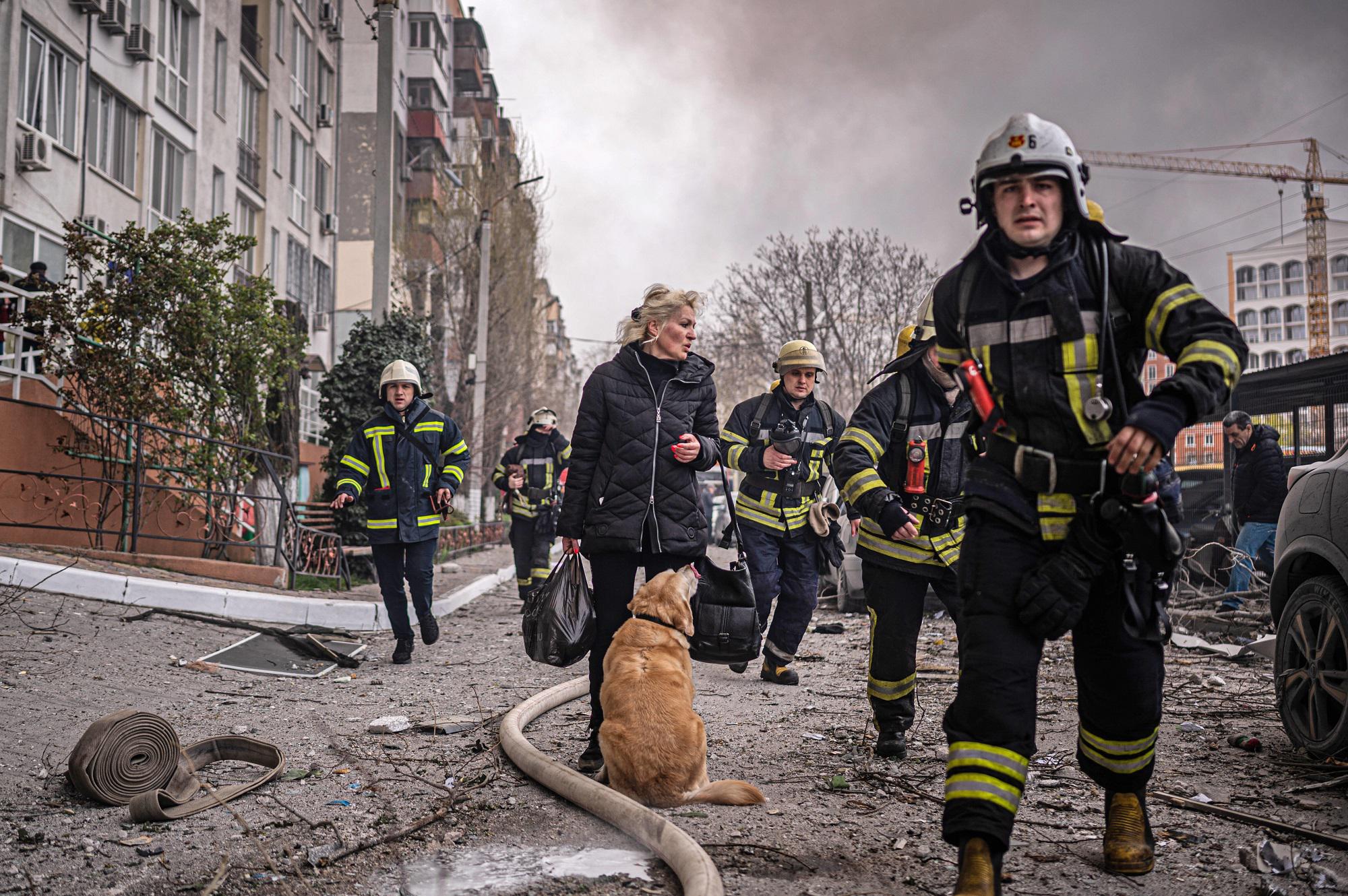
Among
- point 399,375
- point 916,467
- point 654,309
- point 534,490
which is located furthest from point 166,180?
point 916,467

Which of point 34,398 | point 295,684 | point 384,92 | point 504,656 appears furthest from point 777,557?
point 384,92

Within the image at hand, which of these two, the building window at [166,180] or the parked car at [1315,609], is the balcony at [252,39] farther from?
the parked car at [1315,609]

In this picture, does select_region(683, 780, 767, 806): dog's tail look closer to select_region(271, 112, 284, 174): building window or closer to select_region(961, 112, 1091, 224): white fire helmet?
select_region(961, 112, 1091, 224): white fire helmet

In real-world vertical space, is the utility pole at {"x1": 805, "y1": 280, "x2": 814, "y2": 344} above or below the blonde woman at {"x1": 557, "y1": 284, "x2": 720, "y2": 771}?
above

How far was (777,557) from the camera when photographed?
7.83 metres

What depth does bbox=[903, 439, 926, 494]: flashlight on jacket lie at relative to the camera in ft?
17.2

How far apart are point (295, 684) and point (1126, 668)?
5698 millimetres

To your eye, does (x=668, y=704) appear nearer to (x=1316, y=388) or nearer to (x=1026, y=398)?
(x=1026, y=398)

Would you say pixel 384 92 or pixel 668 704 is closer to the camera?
pixel 668 704

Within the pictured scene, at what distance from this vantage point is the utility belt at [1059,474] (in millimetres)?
3129

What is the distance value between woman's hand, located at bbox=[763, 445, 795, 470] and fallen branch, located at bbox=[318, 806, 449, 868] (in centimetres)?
386

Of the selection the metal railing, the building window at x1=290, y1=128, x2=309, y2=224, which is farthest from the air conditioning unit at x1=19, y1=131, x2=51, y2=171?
the building window at x1=290, y1=128, x2=309, y2=224

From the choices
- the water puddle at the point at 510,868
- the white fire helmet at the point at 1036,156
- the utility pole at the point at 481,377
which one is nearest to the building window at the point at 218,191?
the utility pole at the point at 481,377

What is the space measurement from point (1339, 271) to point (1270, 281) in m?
13.5
